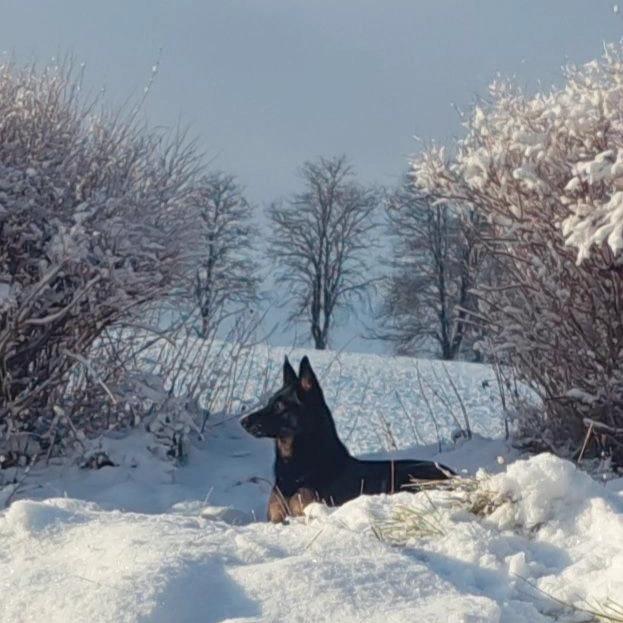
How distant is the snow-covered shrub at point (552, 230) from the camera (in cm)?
808

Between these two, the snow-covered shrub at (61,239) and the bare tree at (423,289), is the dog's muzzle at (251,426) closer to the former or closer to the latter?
the snow-covered shrub at (61,239)

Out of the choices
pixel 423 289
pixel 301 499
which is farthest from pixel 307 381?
pixel 423 289

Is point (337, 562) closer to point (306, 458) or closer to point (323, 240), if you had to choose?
point (306, 458)

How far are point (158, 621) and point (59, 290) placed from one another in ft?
19.9

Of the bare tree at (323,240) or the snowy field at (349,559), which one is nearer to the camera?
the snowy field at (349,559)

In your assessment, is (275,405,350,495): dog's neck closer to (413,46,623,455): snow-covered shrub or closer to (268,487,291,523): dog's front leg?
(268,487,291,523): dog's front leg

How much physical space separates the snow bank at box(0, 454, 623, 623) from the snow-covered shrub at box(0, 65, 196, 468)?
14.1 feet

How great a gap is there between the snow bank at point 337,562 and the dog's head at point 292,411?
3601 mm

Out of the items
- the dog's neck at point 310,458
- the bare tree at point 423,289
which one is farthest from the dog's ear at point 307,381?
the bare tree at point 423,289

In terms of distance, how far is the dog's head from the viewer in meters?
8.63

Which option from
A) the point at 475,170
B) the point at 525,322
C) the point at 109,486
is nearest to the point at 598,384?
the point at 525,322

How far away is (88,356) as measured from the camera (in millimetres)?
9914

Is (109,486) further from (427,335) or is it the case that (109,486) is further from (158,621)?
(427,335)

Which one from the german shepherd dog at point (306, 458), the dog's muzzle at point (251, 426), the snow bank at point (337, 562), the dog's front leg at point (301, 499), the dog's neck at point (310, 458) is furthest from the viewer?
the dog's muzzle at point (251, 426)
